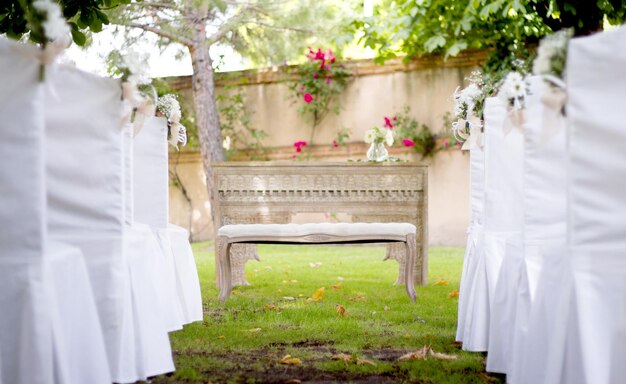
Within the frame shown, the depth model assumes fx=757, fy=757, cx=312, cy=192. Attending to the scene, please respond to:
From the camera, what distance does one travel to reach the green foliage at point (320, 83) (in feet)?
31.8

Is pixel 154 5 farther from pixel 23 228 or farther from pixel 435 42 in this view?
pixel 23 228

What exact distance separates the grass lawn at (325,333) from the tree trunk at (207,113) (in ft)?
8.70

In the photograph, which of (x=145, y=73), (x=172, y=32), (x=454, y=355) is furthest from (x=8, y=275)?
(x=172, y=32)

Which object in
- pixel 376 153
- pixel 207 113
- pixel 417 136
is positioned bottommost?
pixel 376 153

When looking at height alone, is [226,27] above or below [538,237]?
above

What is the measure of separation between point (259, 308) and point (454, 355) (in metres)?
1.84

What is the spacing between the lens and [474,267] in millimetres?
3701

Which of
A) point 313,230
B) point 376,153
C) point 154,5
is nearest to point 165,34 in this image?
point 154,5

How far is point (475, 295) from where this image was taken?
3.50 m

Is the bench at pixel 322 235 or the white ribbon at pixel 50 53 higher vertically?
the white ribbon at pixel 50 53

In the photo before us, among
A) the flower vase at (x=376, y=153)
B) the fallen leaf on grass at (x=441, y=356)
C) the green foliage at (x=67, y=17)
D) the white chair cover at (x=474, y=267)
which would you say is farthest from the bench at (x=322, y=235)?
the fallen leaf on grass at (x=441, y=356)

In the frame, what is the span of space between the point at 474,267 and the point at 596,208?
1.49 m

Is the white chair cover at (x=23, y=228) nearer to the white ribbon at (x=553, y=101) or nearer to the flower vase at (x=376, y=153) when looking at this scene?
the white ribbon at (x=553, y=101)

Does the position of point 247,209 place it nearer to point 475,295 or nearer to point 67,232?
point 475,295
